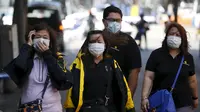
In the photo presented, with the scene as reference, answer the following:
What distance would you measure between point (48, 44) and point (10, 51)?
5.50 metres

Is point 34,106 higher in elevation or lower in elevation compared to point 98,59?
lower

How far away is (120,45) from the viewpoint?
15.4 feet

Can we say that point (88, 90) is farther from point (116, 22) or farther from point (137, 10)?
point (137, 10)

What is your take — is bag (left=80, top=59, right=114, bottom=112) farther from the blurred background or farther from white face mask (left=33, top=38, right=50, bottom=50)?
the blurred background

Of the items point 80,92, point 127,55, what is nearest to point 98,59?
point 80,92

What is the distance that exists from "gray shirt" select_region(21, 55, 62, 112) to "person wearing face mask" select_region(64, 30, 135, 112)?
204 millimetres

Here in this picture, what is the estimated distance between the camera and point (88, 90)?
4.02 metres

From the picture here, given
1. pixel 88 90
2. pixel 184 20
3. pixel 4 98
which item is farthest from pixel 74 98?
pixel 184 20

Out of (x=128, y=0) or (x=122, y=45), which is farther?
(x=128, y=0)

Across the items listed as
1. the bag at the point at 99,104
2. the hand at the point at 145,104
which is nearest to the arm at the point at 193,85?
the hand at the point at 145,104

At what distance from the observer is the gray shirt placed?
3865 mm

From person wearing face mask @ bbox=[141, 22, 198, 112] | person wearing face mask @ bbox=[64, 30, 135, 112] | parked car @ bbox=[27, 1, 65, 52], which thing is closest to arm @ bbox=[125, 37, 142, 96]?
person wearing face mask @ bbox=[141, 22, 198, 112]

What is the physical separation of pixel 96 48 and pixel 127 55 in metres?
0.70

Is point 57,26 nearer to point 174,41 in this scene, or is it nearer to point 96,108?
point 174,41
